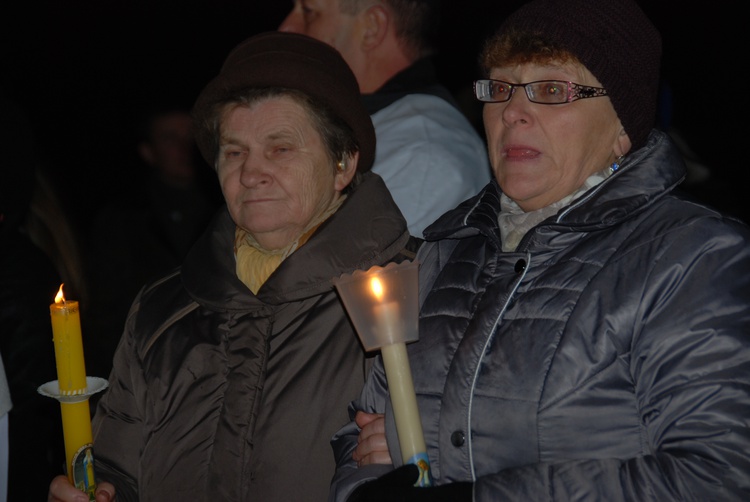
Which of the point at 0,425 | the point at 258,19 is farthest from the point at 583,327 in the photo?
the point at 258,19

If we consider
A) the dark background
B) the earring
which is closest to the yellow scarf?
the earring

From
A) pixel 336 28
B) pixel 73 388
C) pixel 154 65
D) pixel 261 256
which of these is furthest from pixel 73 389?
pixel 154 65

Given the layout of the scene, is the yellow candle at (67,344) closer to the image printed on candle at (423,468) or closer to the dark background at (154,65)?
the image printed on candle at (423,468)

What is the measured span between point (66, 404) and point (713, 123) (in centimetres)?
859

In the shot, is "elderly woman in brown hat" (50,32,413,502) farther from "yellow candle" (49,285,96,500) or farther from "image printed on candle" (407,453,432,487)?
"image printed on candle" (407,453,432,487)

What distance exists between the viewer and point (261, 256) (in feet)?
9.64

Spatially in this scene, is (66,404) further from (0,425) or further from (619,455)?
(619,455)

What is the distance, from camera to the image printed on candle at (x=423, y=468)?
6.16 feet

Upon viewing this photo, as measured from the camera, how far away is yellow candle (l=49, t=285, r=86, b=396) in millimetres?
1980

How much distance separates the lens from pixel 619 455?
1913 mm

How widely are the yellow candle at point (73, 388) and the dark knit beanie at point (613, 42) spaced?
4.03ft

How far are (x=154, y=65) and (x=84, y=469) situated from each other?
27.6 ft

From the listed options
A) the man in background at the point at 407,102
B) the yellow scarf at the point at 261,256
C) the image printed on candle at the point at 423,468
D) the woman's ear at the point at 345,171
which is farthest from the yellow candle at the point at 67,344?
the man in background at the point at 407,102

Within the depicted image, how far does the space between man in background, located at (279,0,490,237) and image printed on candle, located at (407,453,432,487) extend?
1.52m
